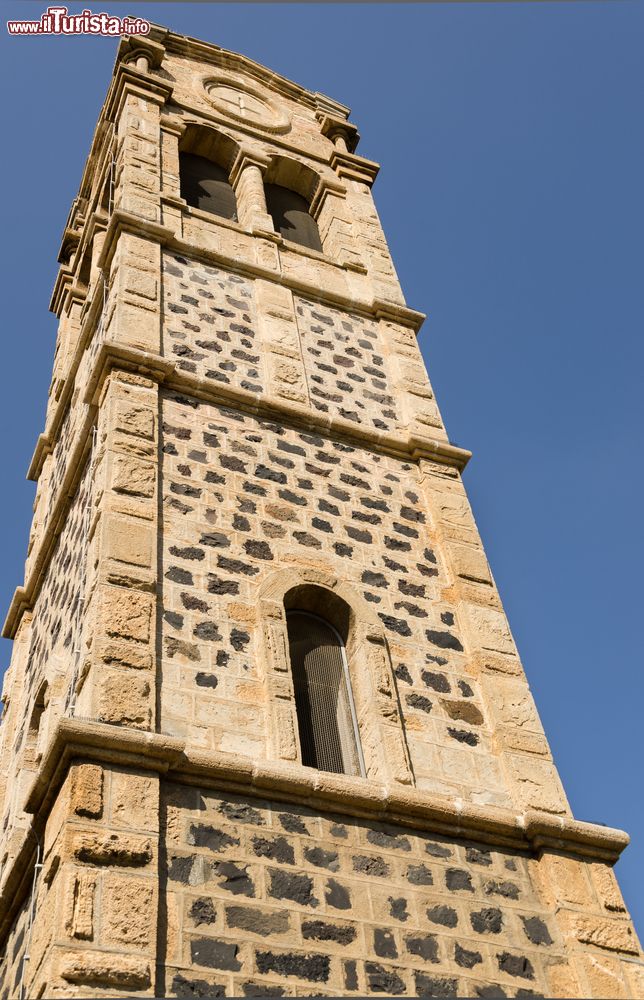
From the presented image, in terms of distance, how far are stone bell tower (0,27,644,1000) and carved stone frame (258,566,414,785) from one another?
0.06 ft

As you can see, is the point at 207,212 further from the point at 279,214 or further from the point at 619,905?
the point at 619,905

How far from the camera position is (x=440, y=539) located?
8.61 metres

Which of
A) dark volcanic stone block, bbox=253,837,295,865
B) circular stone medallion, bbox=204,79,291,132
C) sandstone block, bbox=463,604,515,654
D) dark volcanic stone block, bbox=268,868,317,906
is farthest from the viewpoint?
circular stone medallion, bbox=204,79,291,132

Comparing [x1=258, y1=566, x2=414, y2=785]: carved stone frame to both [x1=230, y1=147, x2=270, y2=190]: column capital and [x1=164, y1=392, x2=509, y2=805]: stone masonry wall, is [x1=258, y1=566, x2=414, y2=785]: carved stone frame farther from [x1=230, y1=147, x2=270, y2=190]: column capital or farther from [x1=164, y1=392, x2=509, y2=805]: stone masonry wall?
[x1=230, y1=147, x2=270, y2=190]: column capital

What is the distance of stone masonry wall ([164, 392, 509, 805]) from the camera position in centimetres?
662

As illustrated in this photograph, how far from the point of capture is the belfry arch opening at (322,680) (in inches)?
270

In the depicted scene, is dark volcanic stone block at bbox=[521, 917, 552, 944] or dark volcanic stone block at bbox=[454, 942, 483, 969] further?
dark volcanic stone block at bbox=[521, 917, 552, 944]

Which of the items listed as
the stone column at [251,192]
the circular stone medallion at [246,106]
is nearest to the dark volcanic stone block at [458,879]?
the stone column at [251,192]

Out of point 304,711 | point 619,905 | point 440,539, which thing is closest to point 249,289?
point 440,539

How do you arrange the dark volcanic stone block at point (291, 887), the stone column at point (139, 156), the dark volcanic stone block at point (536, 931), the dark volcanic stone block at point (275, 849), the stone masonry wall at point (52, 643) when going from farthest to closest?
the stone column at point (139, 156) < the stone masonry wall at point (52, 643) < the dark volcanic stone block at point (536, 931) < the dark volcanic stone block at point (275, 849) < the dark volcanic stone block at point (291, 887)

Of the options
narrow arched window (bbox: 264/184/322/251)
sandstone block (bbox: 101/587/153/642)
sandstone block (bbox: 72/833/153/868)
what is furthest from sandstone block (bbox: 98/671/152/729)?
narrow arched window (bbox: 264/184/322/251)

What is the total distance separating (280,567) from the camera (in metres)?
7.57

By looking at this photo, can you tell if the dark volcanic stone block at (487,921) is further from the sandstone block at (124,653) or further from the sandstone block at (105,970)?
the sandstone block at (124,653)

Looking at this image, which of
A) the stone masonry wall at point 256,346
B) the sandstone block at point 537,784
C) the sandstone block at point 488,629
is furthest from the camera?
the stone masonry wall at point 256,346
